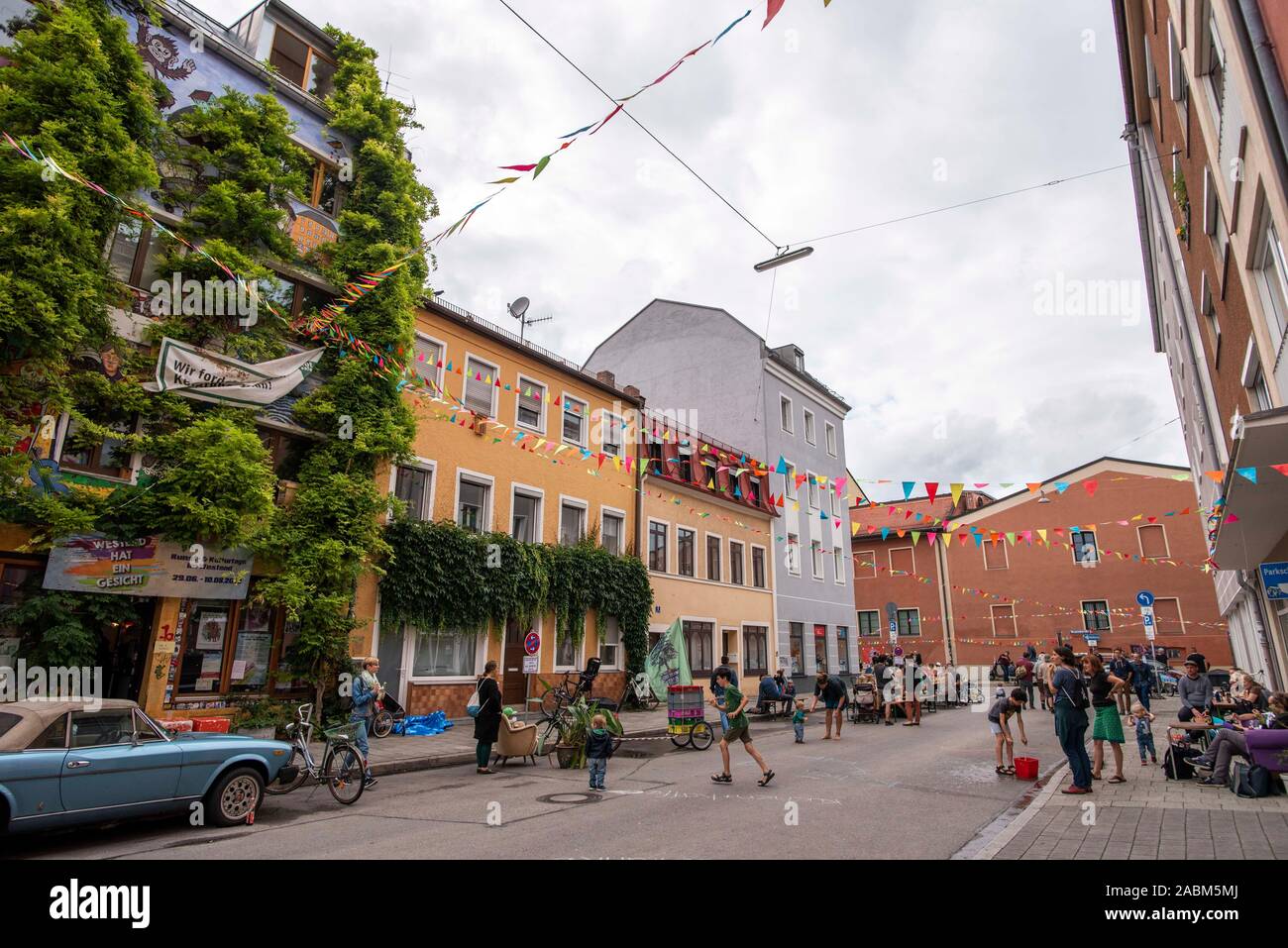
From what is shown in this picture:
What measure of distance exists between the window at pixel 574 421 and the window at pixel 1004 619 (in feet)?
107

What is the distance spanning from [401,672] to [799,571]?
21095 millimetres

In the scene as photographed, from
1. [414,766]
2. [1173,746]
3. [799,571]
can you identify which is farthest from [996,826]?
[799,571]

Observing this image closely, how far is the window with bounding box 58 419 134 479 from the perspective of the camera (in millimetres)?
12109

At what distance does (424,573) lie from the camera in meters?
16.8

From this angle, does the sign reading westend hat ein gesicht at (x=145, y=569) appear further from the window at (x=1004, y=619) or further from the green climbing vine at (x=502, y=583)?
the window at (x=1004, y=619)

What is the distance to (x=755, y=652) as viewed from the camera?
2972cm

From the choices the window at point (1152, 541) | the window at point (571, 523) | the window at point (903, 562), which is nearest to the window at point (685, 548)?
the window at point (571, 523)

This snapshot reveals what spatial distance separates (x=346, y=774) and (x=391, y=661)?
747cm

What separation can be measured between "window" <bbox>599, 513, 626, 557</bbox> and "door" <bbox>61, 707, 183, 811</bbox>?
16289 millimetres

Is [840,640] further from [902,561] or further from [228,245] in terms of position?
[228,245]

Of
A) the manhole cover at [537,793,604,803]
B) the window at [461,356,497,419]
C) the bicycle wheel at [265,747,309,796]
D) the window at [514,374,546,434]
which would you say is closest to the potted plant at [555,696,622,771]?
the manhole cover at [537,793,604,803]

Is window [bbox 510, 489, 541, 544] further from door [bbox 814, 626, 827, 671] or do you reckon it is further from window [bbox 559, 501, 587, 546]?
door [bbox 814, 626, 827, 671]

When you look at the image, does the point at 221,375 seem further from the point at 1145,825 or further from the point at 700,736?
the point at 1145,825
